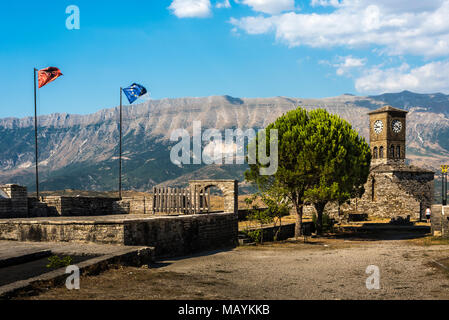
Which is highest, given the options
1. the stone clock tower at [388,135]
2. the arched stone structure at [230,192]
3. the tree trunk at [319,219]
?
the stone clock tower at [388,135]

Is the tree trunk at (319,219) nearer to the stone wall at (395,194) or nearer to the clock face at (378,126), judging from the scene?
the stone wall at (395,194)

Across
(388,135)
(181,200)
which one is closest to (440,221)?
(181,200)

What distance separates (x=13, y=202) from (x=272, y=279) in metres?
17.8

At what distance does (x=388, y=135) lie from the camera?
6194 centimetres

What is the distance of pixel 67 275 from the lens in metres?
11.6

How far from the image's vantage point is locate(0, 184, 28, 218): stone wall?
25378 millimetres

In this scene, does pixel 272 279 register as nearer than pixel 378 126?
Yes

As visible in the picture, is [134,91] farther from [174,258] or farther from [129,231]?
[129,231]

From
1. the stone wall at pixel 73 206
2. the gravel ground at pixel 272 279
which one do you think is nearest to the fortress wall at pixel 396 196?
the stone wall at pixel 73 206

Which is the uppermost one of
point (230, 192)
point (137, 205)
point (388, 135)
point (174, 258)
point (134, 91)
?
point (134, 91)

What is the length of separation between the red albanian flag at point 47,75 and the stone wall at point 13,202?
8197mm

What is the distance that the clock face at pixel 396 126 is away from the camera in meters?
62.7

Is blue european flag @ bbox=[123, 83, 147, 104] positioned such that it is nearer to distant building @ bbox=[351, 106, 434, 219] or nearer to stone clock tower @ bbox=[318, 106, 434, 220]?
stone clock tower @ bbox=[318, 106, 434, 220]
